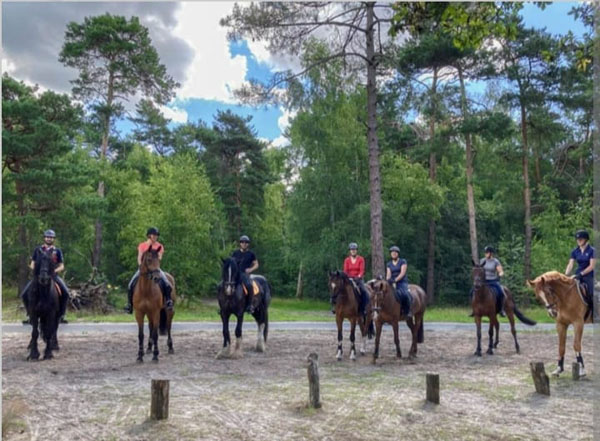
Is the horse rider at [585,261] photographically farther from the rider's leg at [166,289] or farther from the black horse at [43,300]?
the black horse at [43,300]

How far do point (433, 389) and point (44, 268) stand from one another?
22.9 ft

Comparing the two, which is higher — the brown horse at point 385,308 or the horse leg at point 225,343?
the brown horse at point 385,308

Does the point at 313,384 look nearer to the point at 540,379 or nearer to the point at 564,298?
the point at 540,379

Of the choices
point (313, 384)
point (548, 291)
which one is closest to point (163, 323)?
point (313, 384)

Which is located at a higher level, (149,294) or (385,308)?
(149,294)

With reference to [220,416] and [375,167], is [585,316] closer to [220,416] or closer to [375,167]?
[220,416]

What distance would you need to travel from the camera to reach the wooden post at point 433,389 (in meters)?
6.30

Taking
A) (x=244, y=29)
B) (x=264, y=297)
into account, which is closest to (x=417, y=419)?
(x=264, y=297)

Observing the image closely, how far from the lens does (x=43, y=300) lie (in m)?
8.98

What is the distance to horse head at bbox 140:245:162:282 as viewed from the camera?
8.73 m

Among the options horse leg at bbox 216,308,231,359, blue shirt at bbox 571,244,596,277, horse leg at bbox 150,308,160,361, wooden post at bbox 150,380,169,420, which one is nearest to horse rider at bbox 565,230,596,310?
blue shirt at bbox 571,244,596,277

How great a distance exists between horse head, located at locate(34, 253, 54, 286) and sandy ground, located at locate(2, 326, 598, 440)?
1.56m

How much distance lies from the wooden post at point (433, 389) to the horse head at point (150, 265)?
5.17 metres

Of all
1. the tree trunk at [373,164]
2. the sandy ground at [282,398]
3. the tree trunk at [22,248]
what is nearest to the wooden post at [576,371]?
the sandy ground at [282,398]
